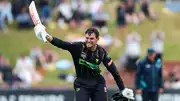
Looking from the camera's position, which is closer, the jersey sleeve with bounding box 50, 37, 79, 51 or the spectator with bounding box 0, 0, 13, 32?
the jersey sleeve with bounding box 50, 37, 79, 51

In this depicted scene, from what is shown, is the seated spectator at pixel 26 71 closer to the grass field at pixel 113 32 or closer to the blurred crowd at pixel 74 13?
the grass field at pixel 113 32

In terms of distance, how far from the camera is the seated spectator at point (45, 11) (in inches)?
843

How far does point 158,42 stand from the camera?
21172 millimetres

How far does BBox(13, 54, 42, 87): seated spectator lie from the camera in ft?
66.3

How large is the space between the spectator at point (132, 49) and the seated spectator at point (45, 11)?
9.67ft

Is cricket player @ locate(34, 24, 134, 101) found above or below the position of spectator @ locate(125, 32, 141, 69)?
below

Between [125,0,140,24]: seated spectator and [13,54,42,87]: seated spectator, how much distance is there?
12.3 ft

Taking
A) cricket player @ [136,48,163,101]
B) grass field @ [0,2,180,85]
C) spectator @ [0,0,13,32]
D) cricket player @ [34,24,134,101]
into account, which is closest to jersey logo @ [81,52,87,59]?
cricket player @ [34,24,134,101]

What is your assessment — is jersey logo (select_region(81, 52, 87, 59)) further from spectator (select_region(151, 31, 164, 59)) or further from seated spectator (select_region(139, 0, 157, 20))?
seated spectator (select_region(139, 0, 157, 20))

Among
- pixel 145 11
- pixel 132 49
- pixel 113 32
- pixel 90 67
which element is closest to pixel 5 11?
pixel 113 32

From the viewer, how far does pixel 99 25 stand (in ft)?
69.7

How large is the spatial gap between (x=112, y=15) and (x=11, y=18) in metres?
3.61

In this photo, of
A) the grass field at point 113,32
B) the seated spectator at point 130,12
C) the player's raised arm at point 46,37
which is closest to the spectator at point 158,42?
the grass field at point 113,32

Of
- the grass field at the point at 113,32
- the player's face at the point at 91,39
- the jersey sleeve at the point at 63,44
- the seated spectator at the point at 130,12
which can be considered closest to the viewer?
the jersey sleeve at the point at 63,44
